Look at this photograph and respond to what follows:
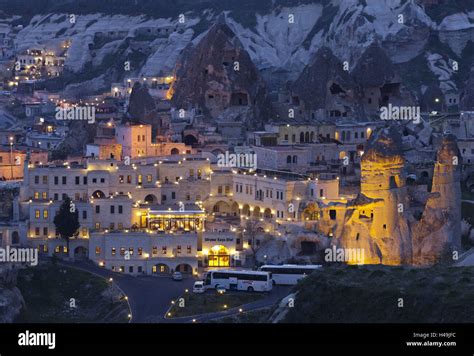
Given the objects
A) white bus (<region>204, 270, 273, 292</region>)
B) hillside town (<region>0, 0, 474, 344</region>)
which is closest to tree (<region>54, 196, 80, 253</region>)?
hillside town (<region>0, 0, 474, 344</region>)

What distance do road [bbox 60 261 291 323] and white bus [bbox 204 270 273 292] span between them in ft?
1.69

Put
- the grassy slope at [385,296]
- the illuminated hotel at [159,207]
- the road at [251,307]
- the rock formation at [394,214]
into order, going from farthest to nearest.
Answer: the rock formation at [394,214] < the illuminated hotel at [159,207] < the road at [251,307] < the grassy slope at [385,296]

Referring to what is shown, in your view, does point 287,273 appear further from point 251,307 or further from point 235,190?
point 235,190

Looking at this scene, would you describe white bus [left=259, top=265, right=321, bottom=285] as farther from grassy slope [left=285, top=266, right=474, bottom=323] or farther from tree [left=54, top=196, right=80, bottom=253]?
grassy slope [left=285, top=266, right=474, bottom=323]

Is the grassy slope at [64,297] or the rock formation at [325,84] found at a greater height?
the rock formation at [325,84]

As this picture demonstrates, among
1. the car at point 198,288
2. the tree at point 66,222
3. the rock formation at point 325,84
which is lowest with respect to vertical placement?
the car at point 198,288

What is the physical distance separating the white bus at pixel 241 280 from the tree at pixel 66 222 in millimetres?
8350

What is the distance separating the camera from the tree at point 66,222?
74812mm

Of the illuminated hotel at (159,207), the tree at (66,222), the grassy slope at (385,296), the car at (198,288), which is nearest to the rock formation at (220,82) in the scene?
the illuminated hotel at (159,207)

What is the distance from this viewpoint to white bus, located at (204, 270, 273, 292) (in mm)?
68500

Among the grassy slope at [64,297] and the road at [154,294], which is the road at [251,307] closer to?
the road at [154,294]

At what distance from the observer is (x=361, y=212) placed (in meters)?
74.4

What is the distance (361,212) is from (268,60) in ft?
176
